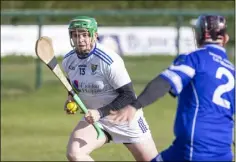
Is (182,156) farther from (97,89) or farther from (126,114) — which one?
(97,89)

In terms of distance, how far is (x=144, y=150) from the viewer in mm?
7203

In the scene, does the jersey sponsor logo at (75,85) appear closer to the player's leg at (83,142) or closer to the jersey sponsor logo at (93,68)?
the jersey sponsor logo at (93,68)

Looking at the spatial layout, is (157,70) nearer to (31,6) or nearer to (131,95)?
(31,6)

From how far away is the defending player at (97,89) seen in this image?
23.1 ft

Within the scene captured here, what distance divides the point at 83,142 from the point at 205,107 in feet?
6.89

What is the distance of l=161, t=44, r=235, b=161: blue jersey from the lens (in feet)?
17.1

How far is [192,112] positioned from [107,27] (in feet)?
45.8

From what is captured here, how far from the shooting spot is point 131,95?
7098 millimetres

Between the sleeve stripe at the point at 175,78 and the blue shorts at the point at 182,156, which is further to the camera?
the blue shorts at the point at 182,156

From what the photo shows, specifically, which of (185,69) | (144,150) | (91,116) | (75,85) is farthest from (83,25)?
(185,69)

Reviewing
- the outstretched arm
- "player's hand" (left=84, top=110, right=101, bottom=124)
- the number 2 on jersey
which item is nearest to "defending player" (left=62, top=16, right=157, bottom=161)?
"player's hand" (left=84, top=110, right=101, bottom=124)

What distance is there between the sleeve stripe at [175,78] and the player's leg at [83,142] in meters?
2.09

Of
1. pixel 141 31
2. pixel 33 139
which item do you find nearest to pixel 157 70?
pixel 141 31

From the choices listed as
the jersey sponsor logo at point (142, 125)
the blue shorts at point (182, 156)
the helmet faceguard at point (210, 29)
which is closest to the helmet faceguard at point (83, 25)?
the jersey sponsor logo at point (142, 125)
